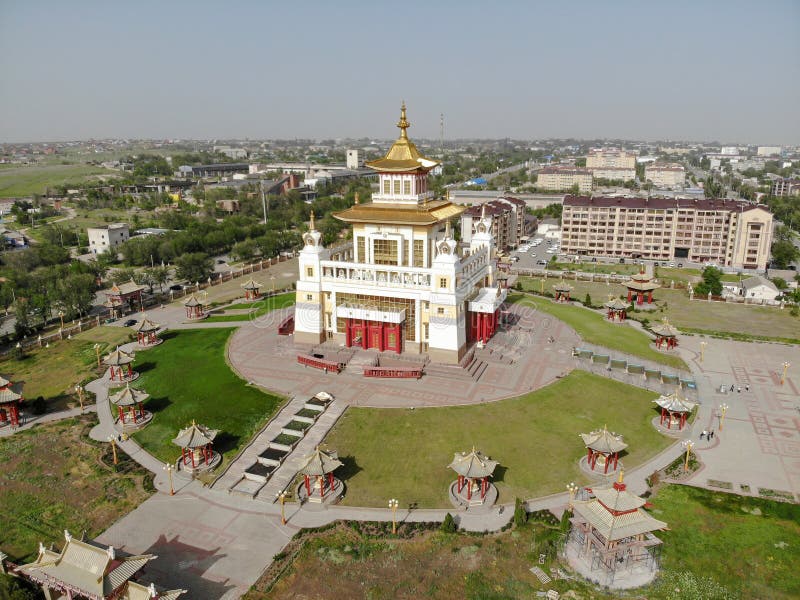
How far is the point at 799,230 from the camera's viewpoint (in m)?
121

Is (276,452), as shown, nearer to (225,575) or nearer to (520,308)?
(225,575)

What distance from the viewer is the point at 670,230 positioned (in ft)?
301

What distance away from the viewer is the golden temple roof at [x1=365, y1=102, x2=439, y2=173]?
4434 cm

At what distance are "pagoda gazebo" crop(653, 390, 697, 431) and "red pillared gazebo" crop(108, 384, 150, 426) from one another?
111 feet

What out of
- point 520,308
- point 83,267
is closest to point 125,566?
point 520,308

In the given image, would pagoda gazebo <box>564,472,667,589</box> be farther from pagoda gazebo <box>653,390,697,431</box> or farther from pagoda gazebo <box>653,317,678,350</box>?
pagoda gazebo <box>653,317,678,350</box>

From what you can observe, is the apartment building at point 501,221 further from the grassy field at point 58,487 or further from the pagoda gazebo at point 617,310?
the grassy field at point 58,487

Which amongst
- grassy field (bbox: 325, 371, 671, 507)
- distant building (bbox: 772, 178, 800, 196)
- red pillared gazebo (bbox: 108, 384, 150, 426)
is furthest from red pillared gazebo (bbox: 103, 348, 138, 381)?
distant building (bbox: 772, 178, 800, 196)

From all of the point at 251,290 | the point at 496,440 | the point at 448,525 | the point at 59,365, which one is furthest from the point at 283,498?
the point at 251,290

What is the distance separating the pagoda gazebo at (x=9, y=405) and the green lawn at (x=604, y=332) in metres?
44.3

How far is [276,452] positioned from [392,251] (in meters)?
20.0

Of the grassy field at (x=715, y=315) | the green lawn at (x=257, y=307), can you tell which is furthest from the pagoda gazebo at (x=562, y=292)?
the green lawn at (x=257, y=307)

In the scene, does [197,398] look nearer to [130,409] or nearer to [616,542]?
[130,409]

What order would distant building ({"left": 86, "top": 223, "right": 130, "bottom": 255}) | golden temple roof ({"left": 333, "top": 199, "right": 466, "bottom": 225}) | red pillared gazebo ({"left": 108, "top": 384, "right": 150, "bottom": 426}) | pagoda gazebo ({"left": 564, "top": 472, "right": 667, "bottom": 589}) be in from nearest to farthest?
pagoda gazebo ({"left": 564, "top": 472, "right": 667, "bottom": 589}), red pillared gazebo ({"left": 108, "top": 384, "right": 150, "bottom": 426}), golden temple roof ({"left": 333, "top": 199, "right": 466, "bottom": 225}), distant building ({"left": 86, "top": 223, "right": 130, "bottom": 255})
